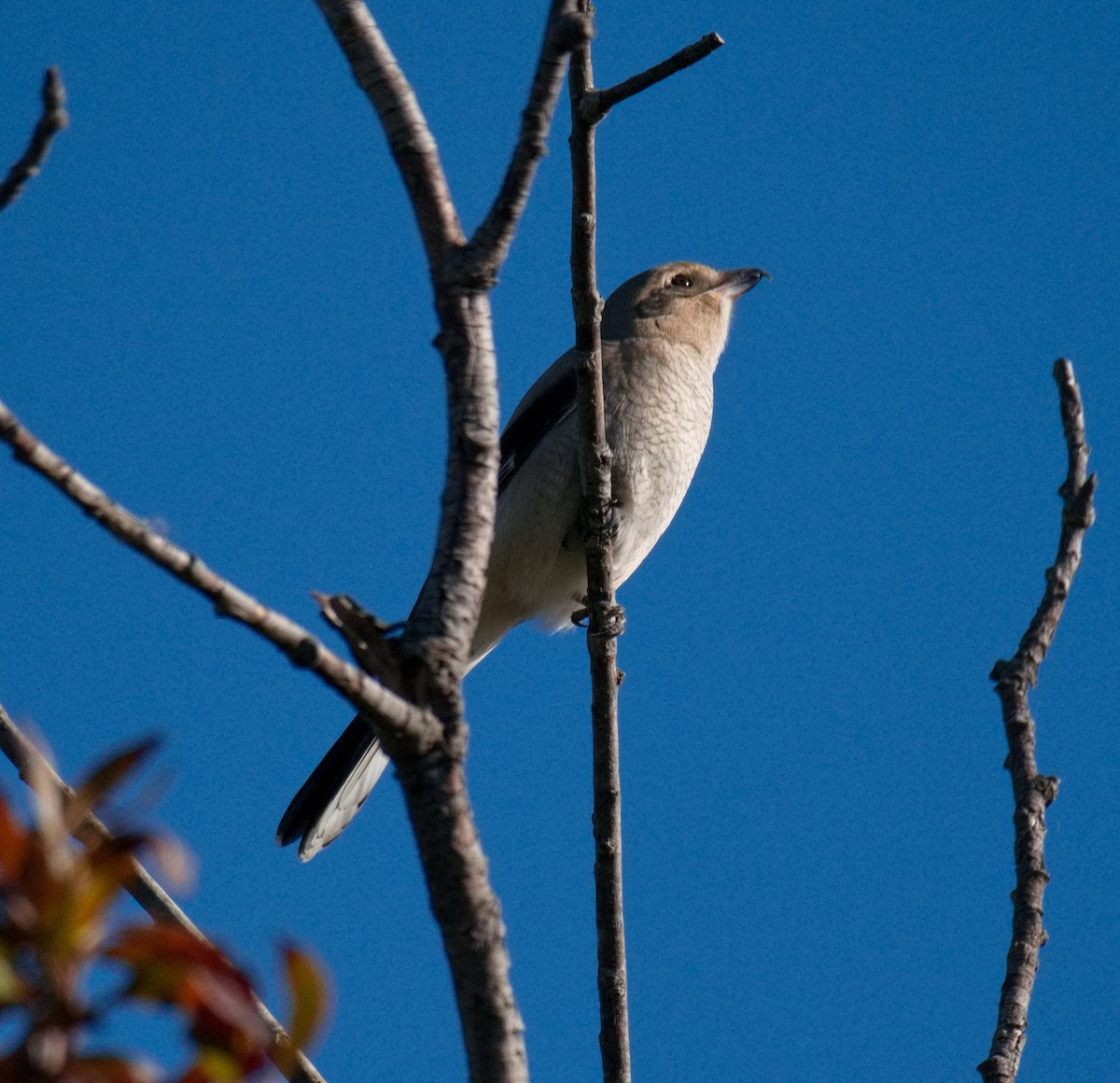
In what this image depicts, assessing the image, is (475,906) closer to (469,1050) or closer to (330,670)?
(469,1050)

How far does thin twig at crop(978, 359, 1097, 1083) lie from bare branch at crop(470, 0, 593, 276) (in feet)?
4.30

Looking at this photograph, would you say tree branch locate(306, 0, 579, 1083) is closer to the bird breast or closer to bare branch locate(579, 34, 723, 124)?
bare branch locate(579, 34, 723, 124)

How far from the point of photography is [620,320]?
514cm

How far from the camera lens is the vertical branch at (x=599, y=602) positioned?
2250 mm

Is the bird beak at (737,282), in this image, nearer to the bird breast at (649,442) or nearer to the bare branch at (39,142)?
the bird breast at (649,442)

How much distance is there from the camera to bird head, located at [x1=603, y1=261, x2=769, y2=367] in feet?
16.7

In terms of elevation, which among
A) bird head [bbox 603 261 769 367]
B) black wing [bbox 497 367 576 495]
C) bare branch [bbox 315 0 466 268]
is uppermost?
bird head [bbox 603 261 769 367]

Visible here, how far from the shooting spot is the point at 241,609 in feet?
4.42

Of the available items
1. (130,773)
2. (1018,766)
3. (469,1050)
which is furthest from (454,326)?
(1018,766)

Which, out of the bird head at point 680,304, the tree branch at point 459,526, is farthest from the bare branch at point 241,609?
the bird head at point 680,304

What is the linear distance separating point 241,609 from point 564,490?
2916mm

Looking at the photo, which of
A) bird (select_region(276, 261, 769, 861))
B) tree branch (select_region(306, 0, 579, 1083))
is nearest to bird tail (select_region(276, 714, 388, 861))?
bird (select_region(276, 261, 769, 861))

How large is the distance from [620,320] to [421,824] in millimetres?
3828

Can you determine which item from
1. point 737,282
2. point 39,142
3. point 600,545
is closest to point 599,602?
point 600,545
